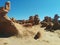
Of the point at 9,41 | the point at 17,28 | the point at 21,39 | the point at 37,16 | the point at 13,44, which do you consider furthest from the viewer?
the point at 37,16

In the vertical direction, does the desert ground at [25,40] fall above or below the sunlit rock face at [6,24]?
below

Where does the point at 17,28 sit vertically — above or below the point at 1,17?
below

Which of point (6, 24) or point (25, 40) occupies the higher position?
point (6, 24)

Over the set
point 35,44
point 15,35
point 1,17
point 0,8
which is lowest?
point 35,44

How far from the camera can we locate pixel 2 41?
16.4m

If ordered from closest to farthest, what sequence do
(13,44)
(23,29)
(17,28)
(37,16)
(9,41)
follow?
(13,44) → (9,41) → (17,28) → (23,29) → (37,16)

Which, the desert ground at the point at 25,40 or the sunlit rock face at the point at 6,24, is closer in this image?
the desert ground at the point at 25,40

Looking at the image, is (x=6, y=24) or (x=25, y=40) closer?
(x=25, y=40)

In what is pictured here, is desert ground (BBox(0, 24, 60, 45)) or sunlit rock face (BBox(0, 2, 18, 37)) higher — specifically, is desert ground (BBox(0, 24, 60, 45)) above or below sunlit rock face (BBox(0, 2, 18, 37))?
below

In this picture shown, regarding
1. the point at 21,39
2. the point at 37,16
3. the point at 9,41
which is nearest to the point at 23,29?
the point at 21,39

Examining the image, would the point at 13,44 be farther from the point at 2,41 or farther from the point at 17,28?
the point at 17,28

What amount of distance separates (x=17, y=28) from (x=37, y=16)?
2199cm

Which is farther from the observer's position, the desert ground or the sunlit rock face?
the sunlit rock face

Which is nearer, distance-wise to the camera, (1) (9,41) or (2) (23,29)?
(1) (9,41)
